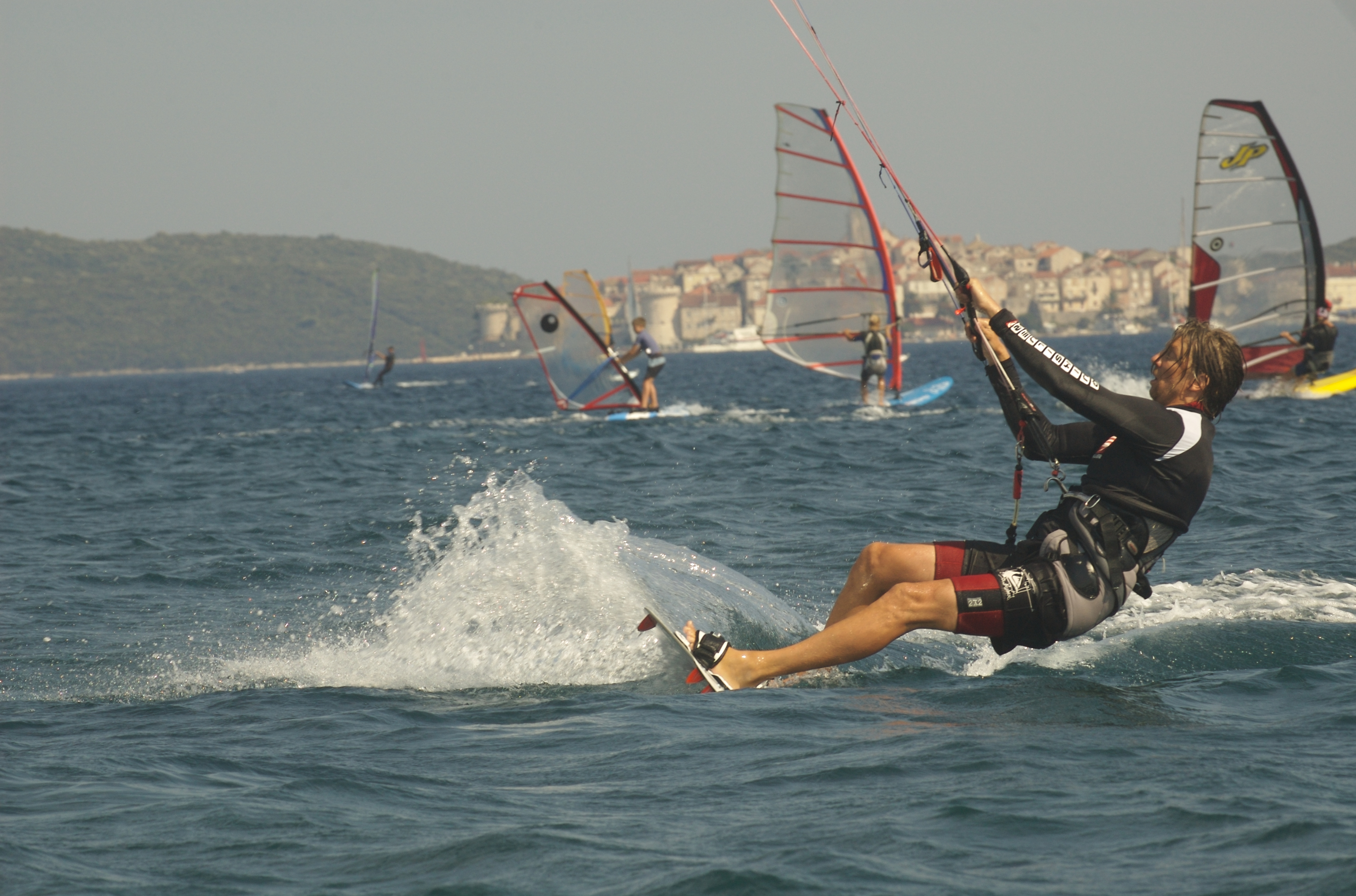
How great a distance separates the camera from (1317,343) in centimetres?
1992

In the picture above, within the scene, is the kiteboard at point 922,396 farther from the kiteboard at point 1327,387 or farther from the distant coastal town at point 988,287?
the distant coastal town at point 988,287

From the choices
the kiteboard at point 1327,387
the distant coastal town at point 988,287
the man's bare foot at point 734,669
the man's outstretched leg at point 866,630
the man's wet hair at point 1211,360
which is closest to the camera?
the man's wet hair at point 1211,360

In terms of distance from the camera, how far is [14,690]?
499 centimetres

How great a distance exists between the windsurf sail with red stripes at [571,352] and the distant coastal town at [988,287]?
108326 mm

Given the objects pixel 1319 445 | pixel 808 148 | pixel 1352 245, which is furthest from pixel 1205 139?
pixel 1352 245

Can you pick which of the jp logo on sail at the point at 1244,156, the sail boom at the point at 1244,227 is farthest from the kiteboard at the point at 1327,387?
the jp logo on sail at the point at 1244,156

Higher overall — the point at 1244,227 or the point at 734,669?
the point at 1244,227

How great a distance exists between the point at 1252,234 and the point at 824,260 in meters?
6.54

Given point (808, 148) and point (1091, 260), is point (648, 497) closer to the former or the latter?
point (808, 148)

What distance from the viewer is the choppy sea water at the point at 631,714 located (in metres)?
2.96

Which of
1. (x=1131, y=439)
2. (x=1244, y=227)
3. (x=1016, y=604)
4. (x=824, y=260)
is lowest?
(x=1016, y=604)

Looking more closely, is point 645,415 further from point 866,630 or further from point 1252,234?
point 866,630

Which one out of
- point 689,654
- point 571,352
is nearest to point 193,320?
point 571,352

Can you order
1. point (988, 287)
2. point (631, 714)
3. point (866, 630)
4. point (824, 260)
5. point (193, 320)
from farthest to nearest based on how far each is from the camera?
point (193, 320) → point (988, 287) → point (824, 260) → point (631, 714) → point (866, 630)
